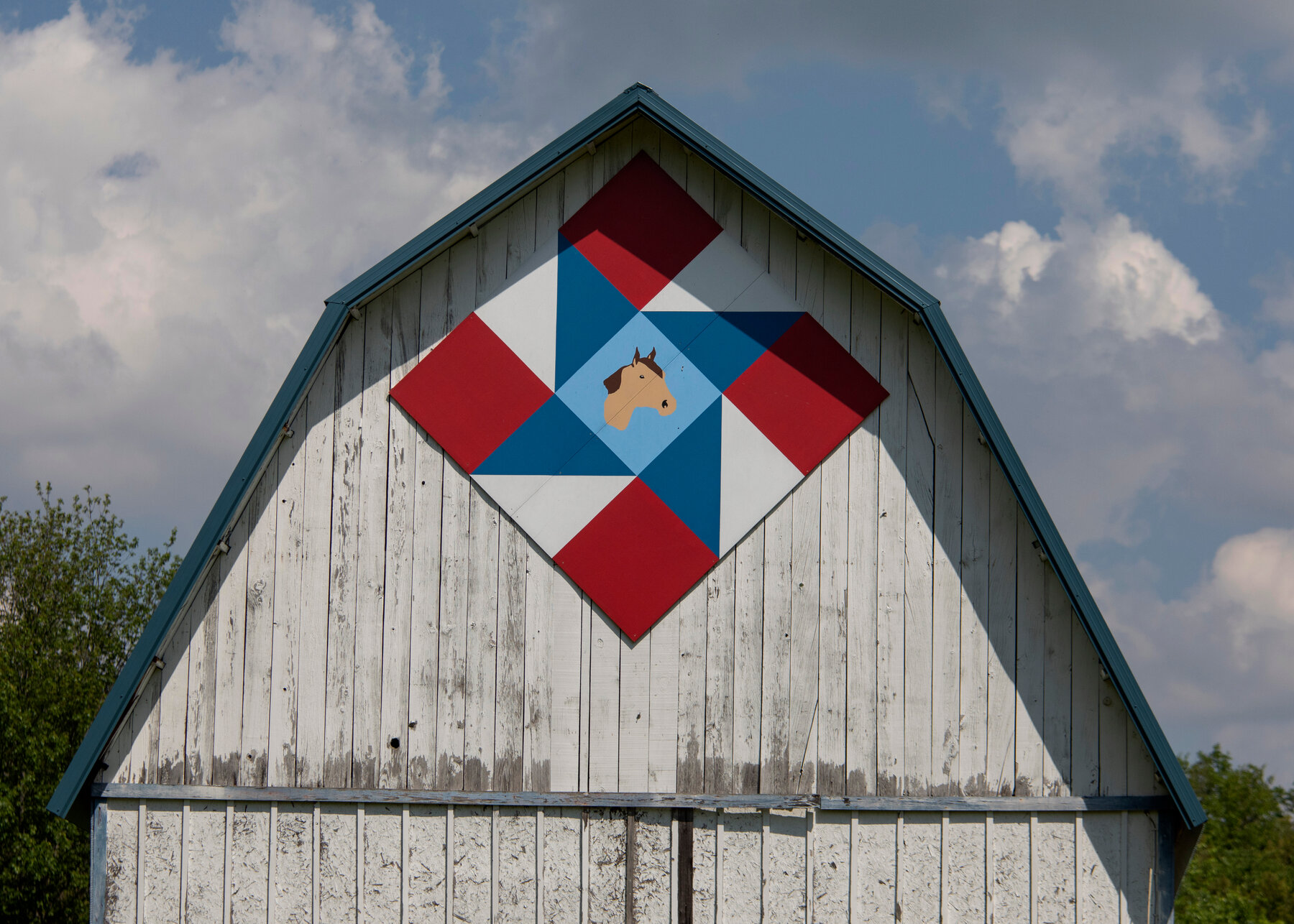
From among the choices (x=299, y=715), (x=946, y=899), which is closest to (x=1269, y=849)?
(x=946, y=899)

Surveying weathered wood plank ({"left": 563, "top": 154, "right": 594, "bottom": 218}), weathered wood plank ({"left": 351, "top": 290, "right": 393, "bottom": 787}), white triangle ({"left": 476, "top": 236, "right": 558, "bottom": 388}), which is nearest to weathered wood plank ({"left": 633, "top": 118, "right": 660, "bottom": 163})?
weathered wood plank ({"left": 563, "top": 154, "right": 594, "bottom": 218})

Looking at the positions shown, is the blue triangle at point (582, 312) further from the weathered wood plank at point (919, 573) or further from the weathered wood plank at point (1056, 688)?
the weathered wood plank at point (1056, 688)

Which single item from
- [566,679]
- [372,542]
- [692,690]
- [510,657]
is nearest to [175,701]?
[372,542]

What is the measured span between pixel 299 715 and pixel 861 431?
4178 millimetres

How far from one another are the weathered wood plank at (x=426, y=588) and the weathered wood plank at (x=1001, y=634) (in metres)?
3.64

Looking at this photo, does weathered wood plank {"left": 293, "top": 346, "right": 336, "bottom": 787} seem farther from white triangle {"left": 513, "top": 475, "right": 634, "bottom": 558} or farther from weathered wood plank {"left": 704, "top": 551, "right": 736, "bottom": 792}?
weathered wood plank {"left": 704, "top": 551, "right": 736, "bottom": 792}

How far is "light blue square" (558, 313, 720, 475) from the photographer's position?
22.1 feet

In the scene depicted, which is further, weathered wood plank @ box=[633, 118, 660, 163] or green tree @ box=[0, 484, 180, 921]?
green tree @ box=[0, 484, 180, 921]

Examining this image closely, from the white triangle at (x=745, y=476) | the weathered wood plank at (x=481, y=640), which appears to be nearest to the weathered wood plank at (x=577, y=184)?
the white triangle at (x=745, y=476)

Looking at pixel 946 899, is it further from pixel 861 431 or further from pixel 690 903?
pixel 861 431

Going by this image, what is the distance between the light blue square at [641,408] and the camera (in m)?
6.75

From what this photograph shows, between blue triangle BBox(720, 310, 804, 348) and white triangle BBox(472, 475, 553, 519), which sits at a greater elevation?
blue triangle BBox(720, 310, 804, 348)

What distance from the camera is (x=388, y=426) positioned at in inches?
266

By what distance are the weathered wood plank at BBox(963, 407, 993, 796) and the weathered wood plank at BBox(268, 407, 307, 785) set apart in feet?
14.4
